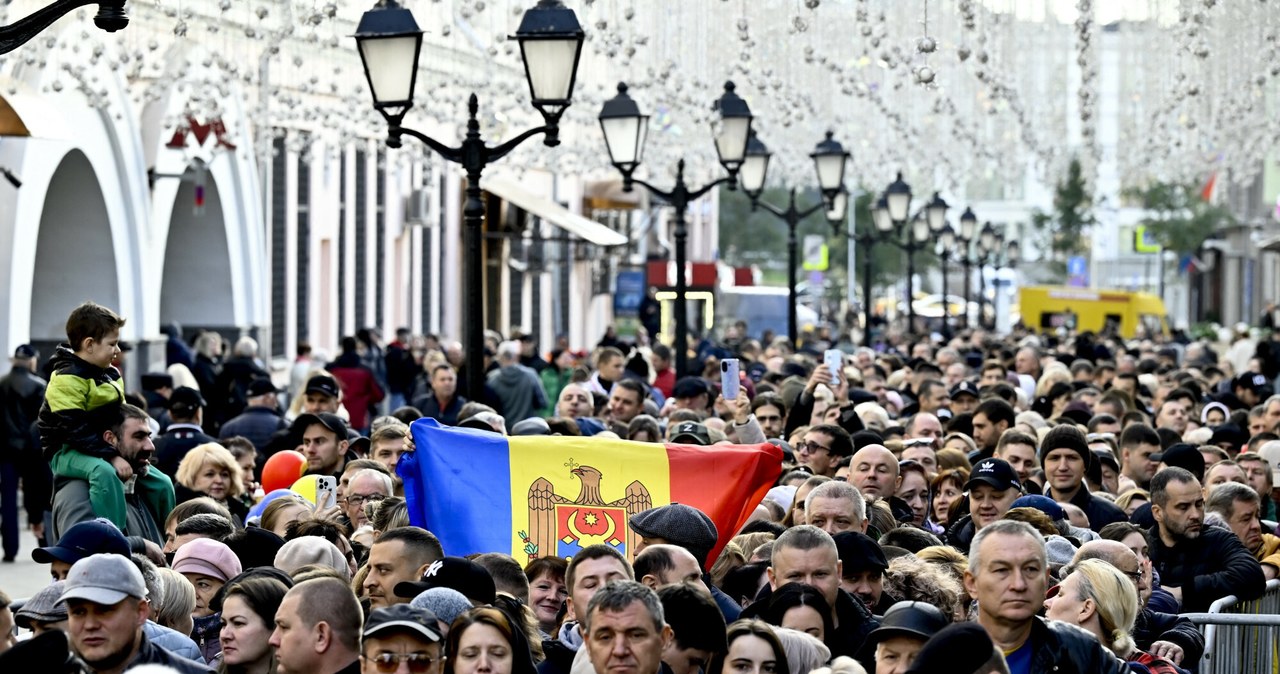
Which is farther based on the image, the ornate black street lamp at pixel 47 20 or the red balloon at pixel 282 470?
the red balloon at pixel 282 470

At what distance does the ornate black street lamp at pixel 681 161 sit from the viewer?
17.0 meters

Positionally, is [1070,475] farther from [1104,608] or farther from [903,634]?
[903,634]

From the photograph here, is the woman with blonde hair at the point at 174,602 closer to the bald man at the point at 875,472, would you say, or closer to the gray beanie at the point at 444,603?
the gray beanie at the point at 444,603

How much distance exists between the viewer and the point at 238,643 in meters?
7.68

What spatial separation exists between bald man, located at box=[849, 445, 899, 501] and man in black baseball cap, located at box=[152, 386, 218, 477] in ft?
15.3

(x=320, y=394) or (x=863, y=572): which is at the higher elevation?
(x=320, y=394)

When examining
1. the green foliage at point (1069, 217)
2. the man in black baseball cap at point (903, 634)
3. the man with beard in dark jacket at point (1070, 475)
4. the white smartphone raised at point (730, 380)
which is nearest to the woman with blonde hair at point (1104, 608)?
the man in black baseball cap at point (903, 634)

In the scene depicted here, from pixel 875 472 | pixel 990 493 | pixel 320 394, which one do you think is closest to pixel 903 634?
pixel 990 493

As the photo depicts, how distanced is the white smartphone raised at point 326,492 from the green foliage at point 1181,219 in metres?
72.0

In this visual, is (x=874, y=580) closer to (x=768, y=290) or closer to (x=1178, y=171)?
(x=1178, y=171)

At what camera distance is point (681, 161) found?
2067 cm

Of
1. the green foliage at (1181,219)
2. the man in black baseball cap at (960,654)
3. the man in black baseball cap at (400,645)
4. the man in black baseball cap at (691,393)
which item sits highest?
the green foliage at (1181,219)

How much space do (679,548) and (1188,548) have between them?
3.57 meters

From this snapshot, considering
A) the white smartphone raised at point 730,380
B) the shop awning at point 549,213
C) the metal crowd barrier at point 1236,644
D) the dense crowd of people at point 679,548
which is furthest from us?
the shop awning at point 549,213
